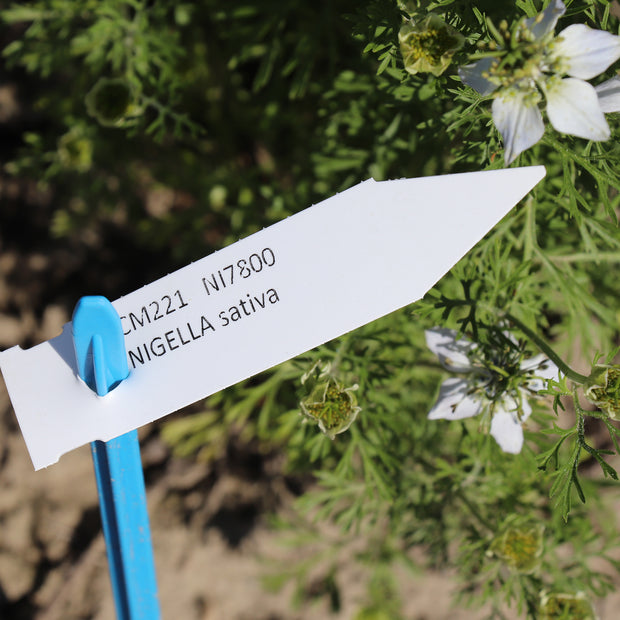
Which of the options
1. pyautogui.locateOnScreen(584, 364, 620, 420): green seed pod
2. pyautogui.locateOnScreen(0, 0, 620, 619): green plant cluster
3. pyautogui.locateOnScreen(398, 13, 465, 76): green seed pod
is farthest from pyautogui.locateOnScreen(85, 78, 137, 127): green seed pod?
pyautogui.locateOnScreen(584, 364, 620, 420): green seed pod

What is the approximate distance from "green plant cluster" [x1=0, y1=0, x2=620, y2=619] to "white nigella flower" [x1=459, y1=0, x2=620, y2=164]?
77 mm

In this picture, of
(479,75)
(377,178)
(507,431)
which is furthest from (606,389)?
(377,178)

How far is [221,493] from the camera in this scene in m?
2.45

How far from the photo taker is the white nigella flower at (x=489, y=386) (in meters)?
1.28

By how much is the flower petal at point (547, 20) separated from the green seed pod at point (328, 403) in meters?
0.76

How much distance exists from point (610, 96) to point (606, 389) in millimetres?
543

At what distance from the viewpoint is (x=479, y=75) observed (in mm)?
1009

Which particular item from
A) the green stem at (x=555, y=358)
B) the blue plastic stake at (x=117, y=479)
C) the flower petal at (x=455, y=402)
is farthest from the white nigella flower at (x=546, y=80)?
the blue plastic stake at (x=117, y=479)

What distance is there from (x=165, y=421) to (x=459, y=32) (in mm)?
1938

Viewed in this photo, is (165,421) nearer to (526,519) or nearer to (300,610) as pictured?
(300,610)

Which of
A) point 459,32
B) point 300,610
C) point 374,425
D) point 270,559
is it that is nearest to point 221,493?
point 270,559

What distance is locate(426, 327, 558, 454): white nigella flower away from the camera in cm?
128

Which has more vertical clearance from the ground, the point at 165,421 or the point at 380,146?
the point at 380,146

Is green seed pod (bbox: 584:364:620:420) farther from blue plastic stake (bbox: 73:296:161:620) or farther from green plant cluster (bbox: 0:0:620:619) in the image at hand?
blue plastic stake (bbox: 73:296:161:620)
